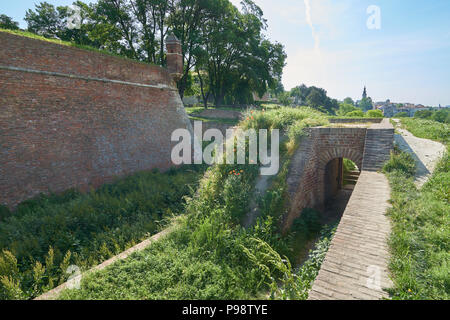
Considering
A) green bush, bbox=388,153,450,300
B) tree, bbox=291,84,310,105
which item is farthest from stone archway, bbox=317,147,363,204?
tree, bbox=291,84,310,105

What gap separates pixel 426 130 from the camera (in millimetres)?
10531

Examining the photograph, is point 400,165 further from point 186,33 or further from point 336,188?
point 186,33

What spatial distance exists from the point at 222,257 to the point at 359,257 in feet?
8.07

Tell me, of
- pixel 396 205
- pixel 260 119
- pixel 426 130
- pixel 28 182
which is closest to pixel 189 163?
pixel 260 119

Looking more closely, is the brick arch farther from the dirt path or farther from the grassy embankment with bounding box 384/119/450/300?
the grassy embankment with bounding box 384/119/450/300

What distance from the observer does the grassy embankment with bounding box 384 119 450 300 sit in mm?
2662

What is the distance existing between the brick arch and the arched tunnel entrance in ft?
3.15

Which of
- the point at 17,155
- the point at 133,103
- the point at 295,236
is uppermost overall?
the point at 133,103

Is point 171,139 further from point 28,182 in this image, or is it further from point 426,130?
point 426,130

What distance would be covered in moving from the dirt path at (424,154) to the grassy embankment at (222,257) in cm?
281

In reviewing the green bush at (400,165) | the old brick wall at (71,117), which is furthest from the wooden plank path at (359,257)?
the old brick wall at (71,117)

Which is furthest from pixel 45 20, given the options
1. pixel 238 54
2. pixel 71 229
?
pixel 71 229
